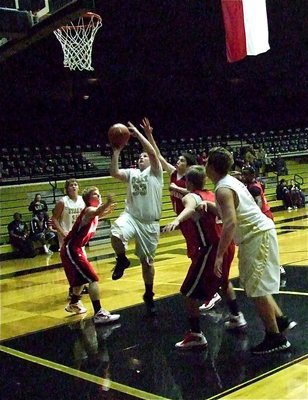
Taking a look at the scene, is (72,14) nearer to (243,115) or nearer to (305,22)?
(305,22)

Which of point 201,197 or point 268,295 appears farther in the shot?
point 201,197

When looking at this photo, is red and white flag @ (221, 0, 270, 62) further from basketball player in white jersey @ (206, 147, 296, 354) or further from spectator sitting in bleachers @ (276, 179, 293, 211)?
spectator sitting in bleachers @ (276, 179, 293, 211)

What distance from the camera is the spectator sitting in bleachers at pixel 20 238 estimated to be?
12.5 metres

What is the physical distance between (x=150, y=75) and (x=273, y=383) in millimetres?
17437

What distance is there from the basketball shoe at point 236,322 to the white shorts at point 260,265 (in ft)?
2.93

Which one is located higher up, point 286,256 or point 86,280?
point 86,280

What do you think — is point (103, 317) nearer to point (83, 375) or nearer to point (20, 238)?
point (83, 375)

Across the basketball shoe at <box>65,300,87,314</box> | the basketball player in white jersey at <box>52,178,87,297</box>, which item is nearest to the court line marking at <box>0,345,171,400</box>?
the basketball shoe at <box>65,300,87,314</box>

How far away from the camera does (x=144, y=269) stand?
6074 millimetres

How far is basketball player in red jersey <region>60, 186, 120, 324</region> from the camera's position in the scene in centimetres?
587

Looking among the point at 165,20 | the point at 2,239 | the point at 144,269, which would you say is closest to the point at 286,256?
the point at 144,269

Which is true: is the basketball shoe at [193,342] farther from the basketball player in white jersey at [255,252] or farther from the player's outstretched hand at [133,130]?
the player's outstretched hand at [133,130]

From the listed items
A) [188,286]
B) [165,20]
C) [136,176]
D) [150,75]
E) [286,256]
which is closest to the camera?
[188,286]

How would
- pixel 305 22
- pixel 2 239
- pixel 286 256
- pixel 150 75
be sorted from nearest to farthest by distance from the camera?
pixel 286 256, pixel 2 239, pixel 305 22, pixel 150 75
